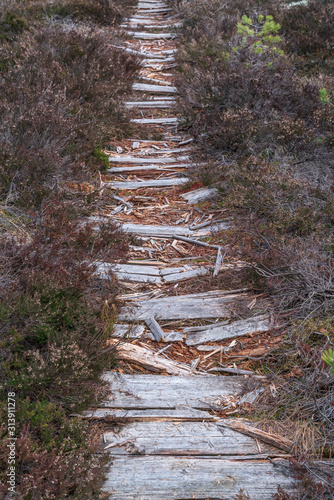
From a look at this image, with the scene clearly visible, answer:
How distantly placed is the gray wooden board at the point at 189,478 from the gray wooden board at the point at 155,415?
0.33 meters

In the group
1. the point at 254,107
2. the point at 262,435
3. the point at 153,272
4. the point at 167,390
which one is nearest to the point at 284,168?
the point at 254,107

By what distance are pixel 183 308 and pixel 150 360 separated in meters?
0.73

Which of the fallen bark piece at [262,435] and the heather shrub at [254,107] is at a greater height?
the heather shrub at [254,107]

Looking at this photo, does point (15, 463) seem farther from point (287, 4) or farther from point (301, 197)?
point (287, 4)

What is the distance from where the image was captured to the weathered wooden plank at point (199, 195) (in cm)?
594

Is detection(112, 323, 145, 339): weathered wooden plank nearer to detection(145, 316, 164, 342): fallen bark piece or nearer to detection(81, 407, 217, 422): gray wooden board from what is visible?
detection(145, 316, 164, 342): fallen bark piece

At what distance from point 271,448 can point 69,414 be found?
1.41 m

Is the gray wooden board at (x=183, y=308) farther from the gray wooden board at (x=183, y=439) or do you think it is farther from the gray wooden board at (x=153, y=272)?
the gray wooden board at (x=183, y=439)

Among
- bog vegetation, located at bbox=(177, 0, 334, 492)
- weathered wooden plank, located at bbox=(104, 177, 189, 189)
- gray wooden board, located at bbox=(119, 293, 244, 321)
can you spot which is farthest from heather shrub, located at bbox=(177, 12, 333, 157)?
gray wooden board, located at bbox=(119, 293, 244, 321)

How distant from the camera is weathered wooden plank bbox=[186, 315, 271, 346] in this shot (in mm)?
3838

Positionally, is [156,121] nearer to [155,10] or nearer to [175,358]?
[175,358]

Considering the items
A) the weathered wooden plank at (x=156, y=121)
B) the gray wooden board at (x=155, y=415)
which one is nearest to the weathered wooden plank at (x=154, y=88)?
the weathered wooden plank at (x=156, y=121)

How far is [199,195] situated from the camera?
19.8ft

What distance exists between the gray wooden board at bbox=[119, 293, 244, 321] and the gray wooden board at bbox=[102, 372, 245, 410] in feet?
2.43
